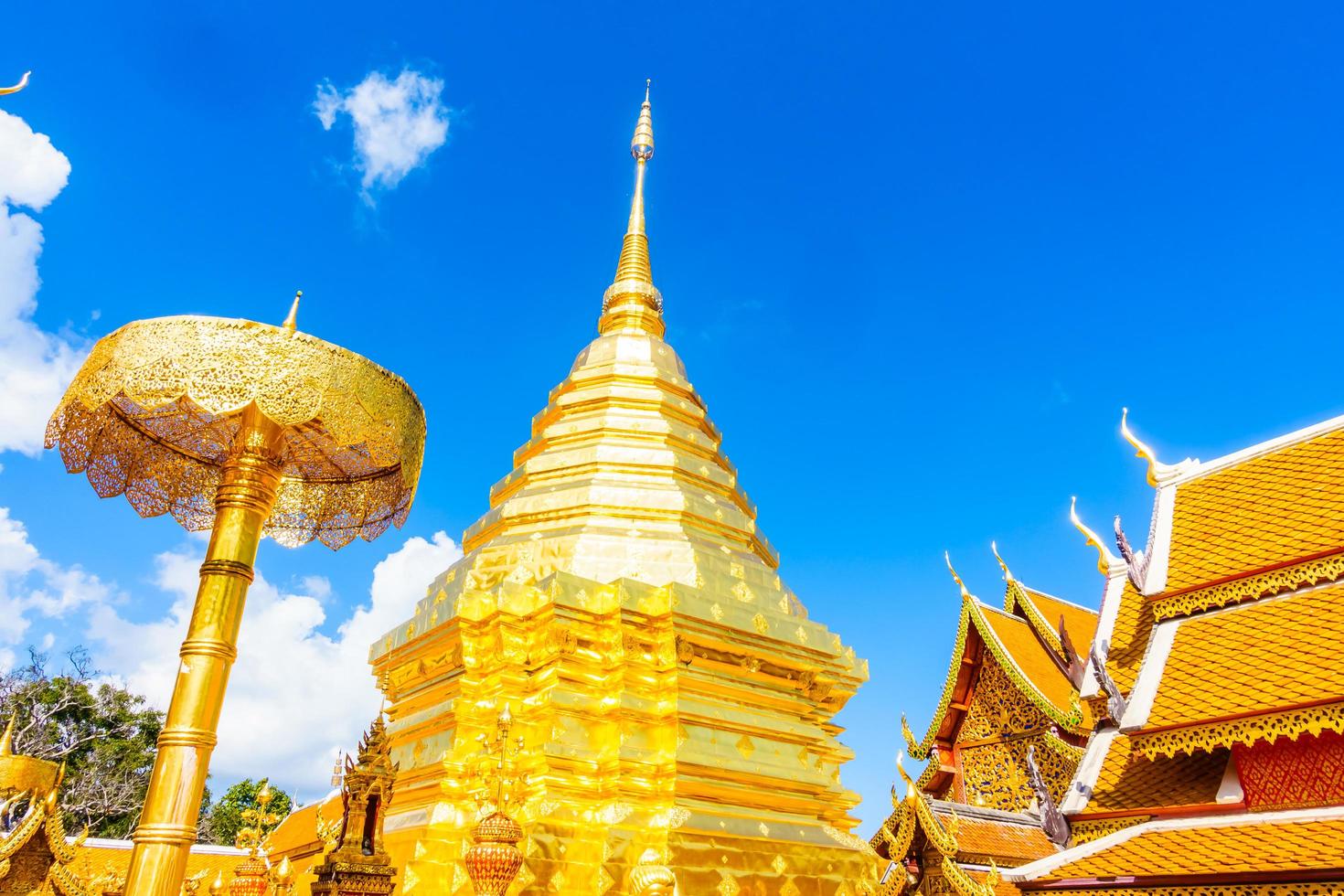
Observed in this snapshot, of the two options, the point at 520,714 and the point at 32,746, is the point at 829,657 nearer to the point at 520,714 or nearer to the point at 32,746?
the point at 520,714

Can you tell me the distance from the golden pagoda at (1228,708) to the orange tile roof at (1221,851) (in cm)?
1

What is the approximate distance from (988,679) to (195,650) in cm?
945

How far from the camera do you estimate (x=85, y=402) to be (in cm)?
396

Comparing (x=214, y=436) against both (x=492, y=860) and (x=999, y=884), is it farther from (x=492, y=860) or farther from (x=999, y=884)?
(x=999, y=884)

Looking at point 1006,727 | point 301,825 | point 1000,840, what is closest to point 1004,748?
point 1006,727

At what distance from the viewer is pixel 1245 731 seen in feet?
16.6

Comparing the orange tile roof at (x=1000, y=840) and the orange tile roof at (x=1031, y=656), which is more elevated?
the orange tile roof at (x=1031, y=656)

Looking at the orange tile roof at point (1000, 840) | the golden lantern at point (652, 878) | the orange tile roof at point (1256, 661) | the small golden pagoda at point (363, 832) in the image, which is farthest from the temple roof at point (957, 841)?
the small golden pagoda at point (363, 832)

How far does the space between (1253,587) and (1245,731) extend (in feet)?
4.23

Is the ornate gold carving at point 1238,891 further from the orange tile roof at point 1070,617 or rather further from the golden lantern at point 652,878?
the orange tile roof at point 1070,617

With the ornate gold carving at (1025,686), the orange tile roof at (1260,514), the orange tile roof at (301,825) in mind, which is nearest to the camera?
the orange tile roof at (1260,514)

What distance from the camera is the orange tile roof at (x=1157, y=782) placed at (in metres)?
5.73

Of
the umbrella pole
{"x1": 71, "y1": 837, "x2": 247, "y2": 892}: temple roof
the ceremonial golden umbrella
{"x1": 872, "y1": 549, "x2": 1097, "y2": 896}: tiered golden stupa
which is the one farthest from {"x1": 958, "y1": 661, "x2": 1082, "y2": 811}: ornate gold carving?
the umbrella pole

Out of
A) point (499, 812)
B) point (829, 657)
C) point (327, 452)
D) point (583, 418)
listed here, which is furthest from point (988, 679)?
point (327, 452)
